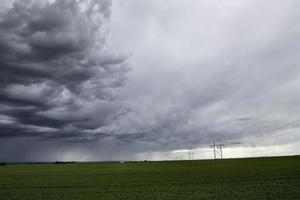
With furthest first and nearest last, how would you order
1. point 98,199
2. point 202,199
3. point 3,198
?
point 3,198, point 98,199, point 202,199

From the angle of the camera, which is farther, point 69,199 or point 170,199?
point 69,199

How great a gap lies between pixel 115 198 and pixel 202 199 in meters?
10.3

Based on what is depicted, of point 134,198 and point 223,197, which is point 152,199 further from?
point 223,197

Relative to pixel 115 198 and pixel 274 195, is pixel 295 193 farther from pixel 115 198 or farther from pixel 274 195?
pixel 115 198

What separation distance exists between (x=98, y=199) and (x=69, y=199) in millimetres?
3644

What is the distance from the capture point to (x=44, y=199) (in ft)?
132

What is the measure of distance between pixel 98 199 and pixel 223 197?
14389mm

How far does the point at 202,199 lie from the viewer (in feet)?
120

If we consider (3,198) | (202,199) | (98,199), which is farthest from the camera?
(3,198)

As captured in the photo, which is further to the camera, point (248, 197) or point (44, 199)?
point (44, 199)

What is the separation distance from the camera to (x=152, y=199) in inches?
1468

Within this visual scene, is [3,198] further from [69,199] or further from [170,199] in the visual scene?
[170,199]

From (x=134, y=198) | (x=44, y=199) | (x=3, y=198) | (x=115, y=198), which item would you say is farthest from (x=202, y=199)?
(x=3, y=198)

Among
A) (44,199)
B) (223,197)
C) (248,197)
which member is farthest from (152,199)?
(44,199)
